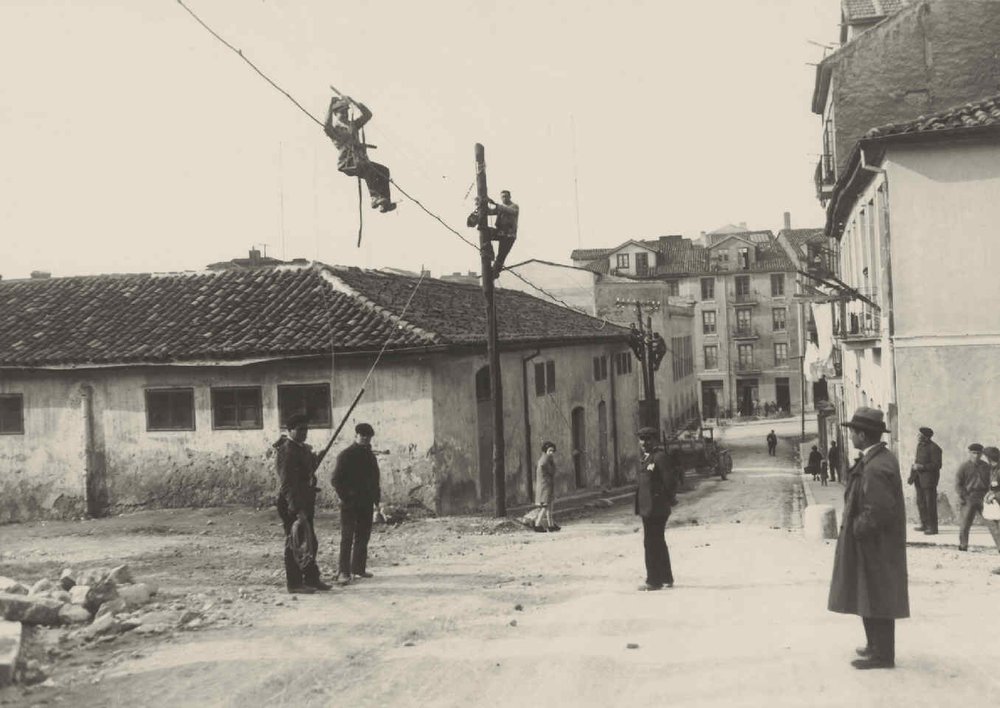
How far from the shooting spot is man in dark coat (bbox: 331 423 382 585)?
9.66 m

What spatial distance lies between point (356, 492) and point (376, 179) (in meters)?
5.13

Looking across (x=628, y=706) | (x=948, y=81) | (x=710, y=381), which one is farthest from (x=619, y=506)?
(x=710, y=381)

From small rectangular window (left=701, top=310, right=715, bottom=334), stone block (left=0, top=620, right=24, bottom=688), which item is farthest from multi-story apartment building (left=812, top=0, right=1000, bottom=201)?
small rectangular window (left=701, top=310, right=715, bottom=334)

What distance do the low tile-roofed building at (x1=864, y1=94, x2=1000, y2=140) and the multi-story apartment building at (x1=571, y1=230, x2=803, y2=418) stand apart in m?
49.4

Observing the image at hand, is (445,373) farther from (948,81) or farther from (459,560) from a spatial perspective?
(948,81)

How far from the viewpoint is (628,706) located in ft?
18.7

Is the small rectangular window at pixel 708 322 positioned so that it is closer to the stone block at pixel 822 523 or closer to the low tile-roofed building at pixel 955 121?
the low tile-roofed building at pixel 955 121

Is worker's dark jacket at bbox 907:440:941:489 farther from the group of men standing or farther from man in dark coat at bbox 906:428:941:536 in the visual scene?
the group of men standing

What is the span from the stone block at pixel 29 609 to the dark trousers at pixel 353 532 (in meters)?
2.75

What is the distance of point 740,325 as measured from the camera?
6544cm

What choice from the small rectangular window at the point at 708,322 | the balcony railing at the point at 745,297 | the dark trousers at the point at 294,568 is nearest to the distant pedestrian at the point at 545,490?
the dark trousers at the point at 294,568

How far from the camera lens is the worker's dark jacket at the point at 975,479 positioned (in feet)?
38.8

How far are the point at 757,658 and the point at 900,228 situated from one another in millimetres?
Answer: 10446

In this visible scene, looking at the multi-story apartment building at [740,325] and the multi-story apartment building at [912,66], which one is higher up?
the multi-story apartment building at [912,66]
